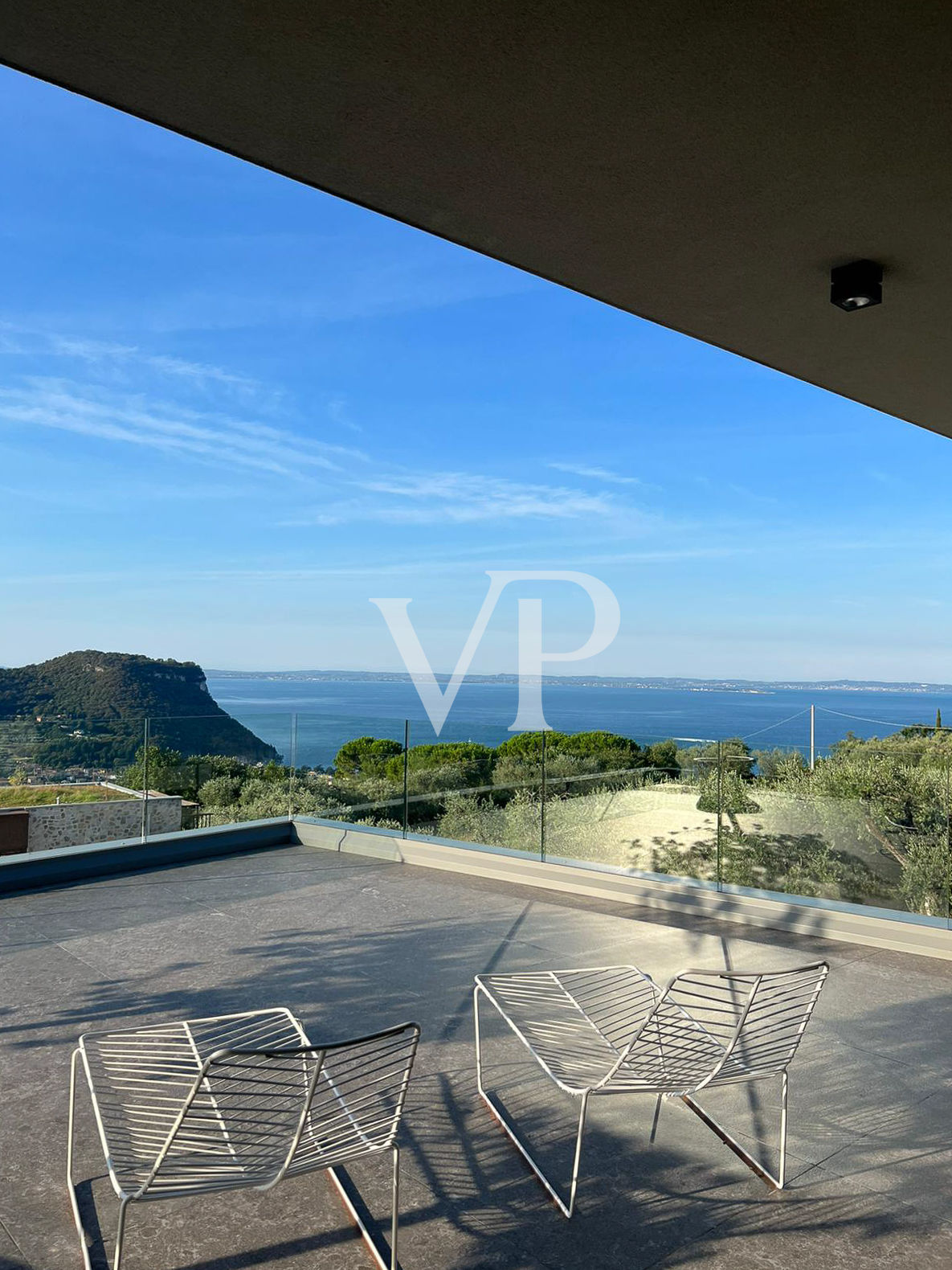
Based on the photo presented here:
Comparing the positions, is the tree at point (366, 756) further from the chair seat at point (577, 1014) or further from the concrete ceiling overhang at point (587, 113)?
the concrete ceiling overhang at point (587, 113)

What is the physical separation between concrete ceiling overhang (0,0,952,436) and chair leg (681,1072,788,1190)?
2.36 metres

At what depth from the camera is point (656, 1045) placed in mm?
2648

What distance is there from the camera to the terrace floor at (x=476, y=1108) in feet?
7.59

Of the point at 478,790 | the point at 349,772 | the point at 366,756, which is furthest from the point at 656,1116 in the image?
the point at 349,772

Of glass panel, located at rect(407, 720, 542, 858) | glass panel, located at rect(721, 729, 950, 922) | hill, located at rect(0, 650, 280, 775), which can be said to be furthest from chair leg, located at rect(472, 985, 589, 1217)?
hill, located at rect(0, 650, 280, 775)

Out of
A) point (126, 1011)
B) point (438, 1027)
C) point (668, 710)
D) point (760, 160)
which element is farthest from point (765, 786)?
point (668, 710)

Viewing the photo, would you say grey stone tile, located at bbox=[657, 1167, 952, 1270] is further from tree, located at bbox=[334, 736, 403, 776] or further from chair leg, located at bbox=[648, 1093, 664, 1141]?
tree, located at bbox=[334, 736, 403, 776]

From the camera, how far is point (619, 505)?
165 feet

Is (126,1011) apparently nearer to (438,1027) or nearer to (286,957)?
(286,957)

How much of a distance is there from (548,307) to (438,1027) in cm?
4069

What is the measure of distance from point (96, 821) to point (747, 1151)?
5.38 metres

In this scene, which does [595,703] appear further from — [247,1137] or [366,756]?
[247,1137]

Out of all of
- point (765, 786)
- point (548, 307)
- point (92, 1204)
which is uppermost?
point (548, 307)

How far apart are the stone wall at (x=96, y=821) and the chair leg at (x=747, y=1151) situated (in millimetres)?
4941
